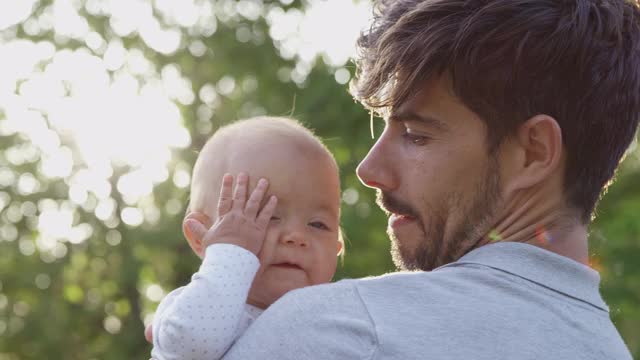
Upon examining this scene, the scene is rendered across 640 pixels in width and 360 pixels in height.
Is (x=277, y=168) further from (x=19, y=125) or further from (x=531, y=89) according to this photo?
(x=19, y=125)

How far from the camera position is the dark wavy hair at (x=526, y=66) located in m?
2.13

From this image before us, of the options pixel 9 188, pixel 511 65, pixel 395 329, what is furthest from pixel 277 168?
pixel 9 188

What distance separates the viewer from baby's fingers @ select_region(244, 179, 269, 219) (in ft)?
8.05

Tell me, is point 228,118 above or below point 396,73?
below

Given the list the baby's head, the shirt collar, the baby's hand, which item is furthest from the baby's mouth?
the shirt collar

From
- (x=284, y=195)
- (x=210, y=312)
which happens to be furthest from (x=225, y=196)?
(x=210, y=312)

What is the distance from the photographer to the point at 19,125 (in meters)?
13.0

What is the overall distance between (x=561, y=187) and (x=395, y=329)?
0.64m

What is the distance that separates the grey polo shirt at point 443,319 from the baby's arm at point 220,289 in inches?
10.0

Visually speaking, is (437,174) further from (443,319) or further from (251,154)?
(251,154)

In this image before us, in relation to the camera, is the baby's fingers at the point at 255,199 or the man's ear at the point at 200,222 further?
the man's ear at the point at 200,222

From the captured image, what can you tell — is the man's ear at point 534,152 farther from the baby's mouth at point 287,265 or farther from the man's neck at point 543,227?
the baby's mouth at point 287,265

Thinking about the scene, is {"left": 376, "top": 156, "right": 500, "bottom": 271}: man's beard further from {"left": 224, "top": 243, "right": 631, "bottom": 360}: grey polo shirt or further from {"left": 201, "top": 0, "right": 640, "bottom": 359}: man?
{"left": 224, "top": 243, "right": 631, "bottom": 360}: grey polo shirt

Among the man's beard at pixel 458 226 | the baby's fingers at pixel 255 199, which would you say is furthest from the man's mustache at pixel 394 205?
the baby's fingers at pixel 255 199
